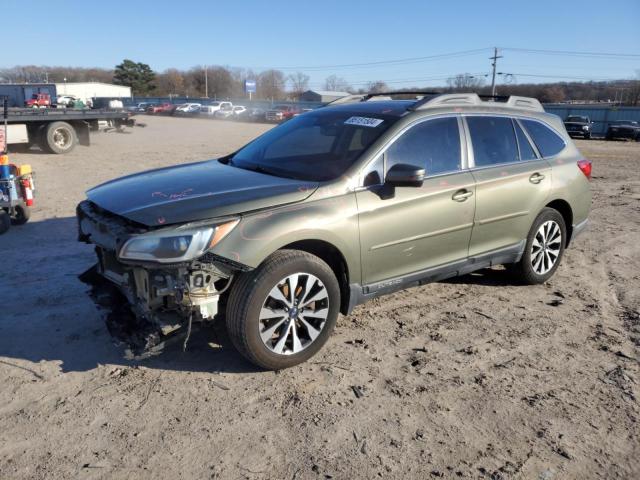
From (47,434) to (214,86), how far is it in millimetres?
116610

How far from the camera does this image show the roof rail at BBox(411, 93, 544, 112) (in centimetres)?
446

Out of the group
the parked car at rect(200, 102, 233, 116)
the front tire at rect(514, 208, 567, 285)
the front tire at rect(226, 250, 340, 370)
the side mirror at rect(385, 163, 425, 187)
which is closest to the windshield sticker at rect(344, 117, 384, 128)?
the side mirror at rect(385, 163, 425, 187)

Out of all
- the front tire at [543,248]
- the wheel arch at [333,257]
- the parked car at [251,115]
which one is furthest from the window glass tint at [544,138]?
the parked car at [251,115]

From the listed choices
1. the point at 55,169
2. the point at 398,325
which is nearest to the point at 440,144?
the point at 398,325

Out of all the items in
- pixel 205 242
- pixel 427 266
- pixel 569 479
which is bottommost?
pixel 569 479

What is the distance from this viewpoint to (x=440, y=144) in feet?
14.6

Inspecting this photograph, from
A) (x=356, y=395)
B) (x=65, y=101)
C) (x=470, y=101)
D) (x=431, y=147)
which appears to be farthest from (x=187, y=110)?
(x=356, y=395)

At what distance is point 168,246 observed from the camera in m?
3.18

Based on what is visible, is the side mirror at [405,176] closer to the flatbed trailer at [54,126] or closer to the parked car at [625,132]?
the flatbed trailer at [54,126]

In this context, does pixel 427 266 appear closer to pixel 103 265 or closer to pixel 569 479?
pixel 569 479

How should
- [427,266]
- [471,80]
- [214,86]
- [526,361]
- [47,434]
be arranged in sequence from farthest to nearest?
[214,86], [471,80], [427,266], [526,361], [47,434]

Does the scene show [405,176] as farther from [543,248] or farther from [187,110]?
[187,110]

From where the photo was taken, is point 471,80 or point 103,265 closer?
point 103,265

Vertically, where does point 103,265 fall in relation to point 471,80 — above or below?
below
